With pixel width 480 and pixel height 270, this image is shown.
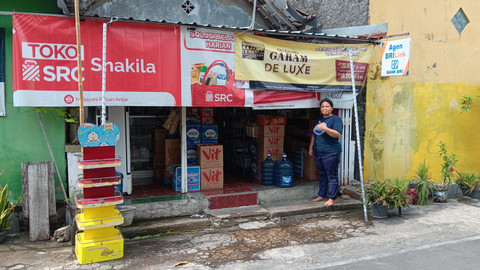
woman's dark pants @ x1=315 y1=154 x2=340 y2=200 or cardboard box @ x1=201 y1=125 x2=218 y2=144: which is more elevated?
cardboard box @ x1=201 y1=125 x2=218 y2=144

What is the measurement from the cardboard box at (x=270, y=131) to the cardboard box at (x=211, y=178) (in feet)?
4.31

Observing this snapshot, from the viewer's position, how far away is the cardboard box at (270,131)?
314 inches

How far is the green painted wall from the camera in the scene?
5719 mm

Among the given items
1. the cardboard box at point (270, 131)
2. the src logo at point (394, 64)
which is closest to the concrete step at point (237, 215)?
the cardboard box at point (270, 131)

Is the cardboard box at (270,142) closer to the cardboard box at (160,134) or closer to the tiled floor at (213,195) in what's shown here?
the tiled floor at (213,195)

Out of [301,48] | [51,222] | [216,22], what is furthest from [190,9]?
[51,222]

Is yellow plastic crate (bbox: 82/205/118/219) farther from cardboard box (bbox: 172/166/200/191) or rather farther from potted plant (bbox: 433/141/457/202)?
potted plant (bbox: 433/141/457/202)

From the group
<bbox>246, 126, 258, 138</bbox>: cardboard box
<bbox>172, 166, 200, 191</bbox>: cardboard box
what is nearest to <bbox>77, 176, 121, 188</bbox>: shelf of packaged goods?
<bbox>172, 166, 200, 191</bbox>: cardboard box

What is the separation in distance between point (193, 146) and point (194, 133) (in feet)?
0.90

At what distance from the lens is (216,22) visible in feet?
27.4

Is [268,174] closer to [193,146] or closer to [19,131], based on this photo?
[193,146]

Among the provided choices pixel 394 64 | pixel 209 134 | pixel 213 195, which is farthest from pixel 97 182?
pixel 394 64

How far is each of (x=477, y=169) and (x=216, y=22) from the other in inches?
294

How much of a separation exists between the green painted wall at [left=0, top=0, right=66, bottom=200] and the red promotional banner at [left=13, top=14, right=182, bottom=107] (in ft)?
2.78
